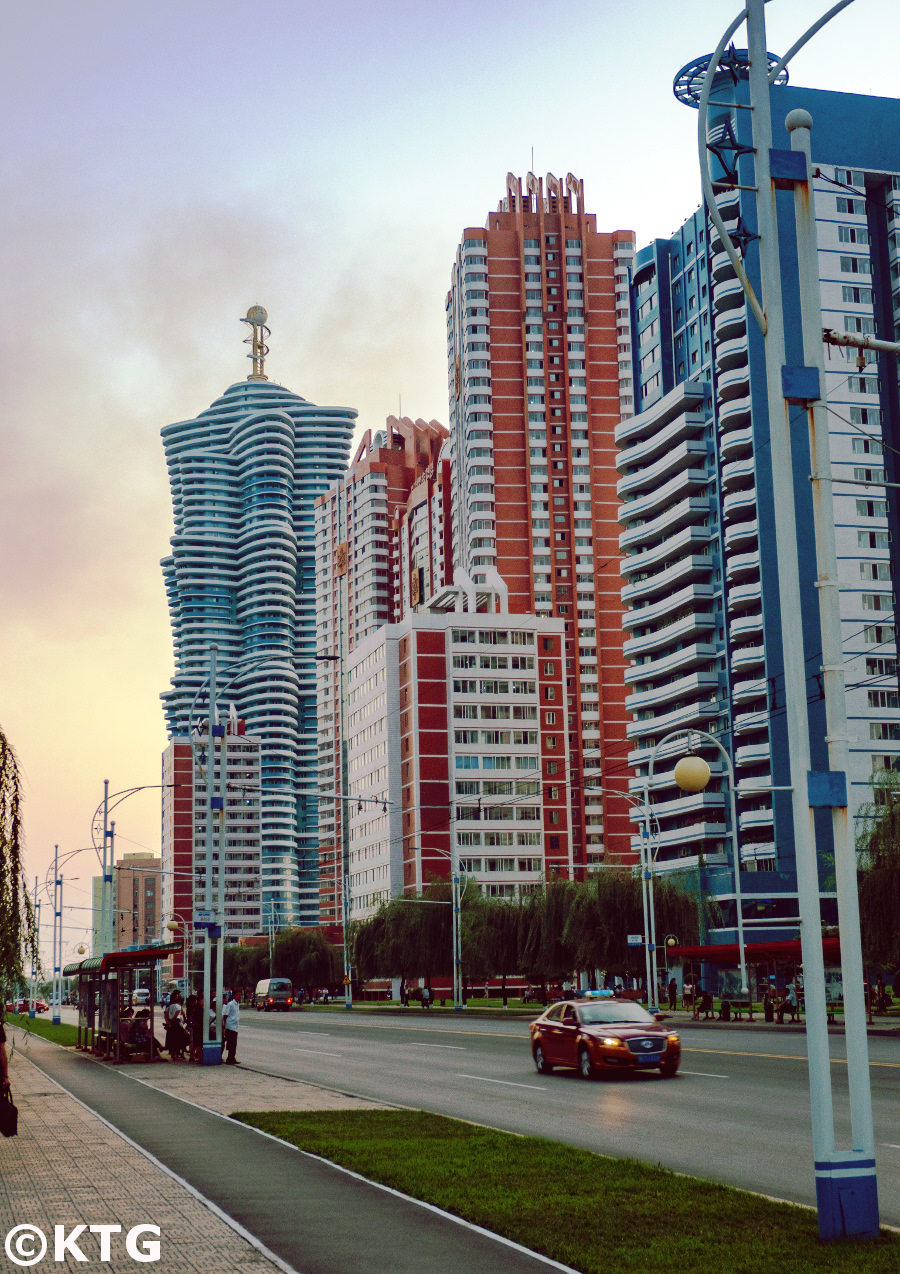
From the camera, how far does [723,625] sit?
109812 millimetres

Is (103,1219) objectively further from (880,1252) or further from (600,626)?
(600,626)

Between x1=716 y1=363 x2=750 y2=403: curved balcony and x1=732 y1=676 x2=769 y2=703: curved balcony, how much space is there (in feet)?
69.5

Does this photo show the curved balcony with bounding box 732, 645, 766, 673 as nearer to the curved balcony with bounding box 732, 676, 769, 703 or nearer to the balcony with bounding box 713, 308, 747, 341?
the curved balcony with bounding box 732, 676, 769, 703

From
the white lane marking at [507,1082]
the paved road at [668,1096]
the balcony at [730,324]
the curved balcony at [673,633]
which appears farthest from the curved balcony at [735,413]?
the white lane marking at [507,1082]

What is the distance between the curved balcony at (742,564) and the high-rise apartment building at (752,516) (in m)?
0.14

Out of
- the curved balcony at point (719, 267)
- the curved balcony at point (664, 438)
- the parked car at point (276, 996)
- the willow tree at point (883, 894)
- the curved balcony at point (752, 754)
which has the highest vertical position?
the curved balcony at point (719, 267)

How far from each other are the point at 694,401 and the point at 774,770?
1265 inches

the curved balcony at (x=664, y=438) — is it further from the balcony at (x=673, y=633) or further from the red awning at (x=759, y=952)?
the red awning at (x=759, y=952)

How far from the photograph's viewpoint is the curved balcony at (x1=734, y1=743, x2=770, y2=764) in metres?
99.0

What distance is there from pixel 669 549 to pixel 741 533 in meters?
10.9

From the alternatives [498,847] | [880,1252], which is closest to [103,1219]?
[880,1252]

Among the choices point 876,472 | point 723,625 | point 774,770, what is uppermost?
point 876,472

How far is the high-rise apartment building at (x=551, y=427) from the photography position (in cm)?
16325

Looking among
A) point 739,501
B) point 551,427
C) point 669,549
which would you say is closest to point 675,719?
point 669,549
